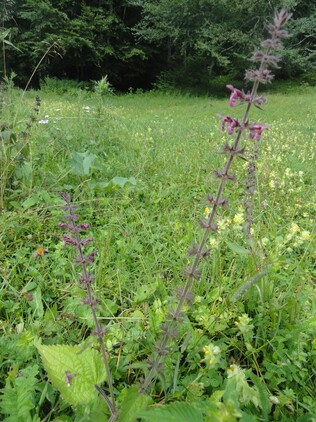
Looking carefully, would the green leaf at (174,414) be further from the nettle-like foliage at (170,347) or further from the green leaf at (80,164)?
the green leaf at (80,164)

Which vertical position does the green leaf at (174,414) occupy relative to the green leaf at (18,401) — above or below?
above

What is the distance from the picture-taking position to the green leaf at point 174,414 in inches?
32.0

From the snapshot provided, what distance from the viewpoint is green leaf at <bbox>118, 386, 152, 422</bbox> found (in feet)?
3.57

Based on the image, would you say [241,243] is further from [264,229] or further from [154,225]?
[154,225]

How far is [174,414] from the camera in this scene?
82 cm

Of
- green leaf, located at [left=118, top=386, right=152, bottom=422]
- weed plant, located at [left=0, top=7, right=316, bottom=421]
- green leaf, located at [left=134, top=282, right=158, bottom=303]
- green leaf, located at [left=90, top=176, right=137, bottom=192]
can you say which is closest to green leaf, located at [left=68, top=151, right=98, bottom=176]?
weed plant, located at [left=0, top=7, right=316, bottom=421]

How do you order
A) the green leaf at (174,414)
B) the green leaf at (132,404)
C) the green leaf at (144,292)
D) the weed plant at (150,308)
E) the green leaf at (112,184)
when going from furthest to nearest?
→ the green leaf at (112,184) → the green leaf at (144,292) → the weed plant at (150,308) → the green leaf at (132,404) → the green leaf at (174,414)

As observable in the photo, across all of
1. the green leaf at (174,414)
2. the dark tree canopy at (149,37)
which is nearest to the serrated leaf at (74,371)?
the green leaf at (174,414)

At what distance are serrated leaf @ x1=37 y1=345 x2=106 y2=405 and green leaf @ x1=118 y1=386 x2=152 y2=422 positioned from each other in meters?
0.12

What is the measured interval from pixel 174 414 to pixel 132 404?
0.34 meters

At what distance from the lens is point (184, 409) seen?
83 cm

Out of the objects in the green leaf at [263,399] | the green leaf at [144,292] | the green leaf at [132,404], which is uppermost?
the green leaf at [132,404]

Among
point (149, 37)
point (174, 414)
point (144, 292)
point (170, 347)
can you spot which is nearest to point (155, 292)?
point (144, 292)

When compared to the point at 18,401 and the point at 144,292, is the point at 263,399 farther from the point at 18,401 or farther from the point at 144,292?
the point at 18,401
